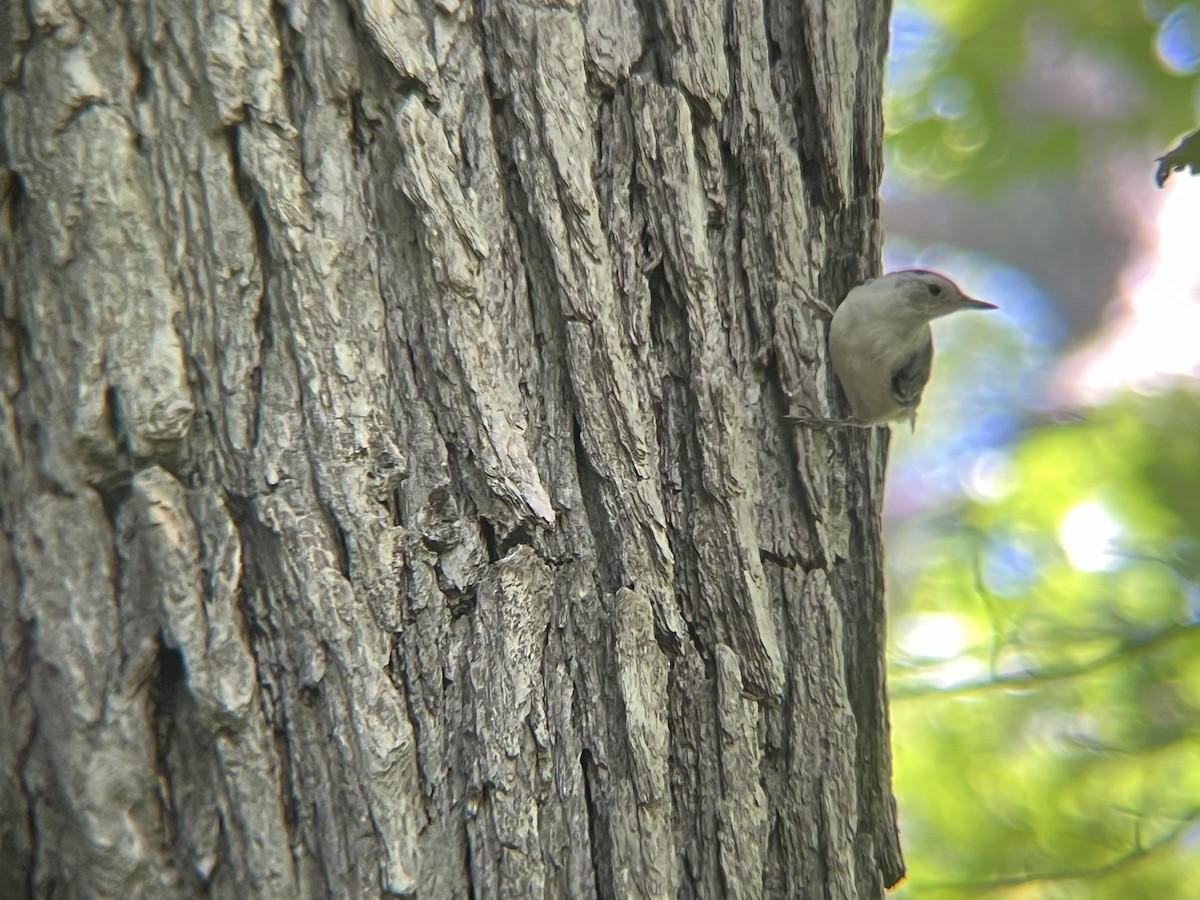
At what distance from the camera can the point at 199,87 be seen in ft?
3.58

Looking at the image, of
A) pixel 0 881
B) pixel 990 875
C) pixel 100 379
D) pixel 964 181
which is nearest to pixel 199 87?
pixel 100 379

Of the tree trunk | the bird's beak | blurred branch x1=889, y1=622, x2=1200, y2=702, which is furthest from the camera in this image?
the bird's beak

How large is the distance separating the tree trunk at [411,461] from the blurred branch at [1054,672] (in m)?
0.81

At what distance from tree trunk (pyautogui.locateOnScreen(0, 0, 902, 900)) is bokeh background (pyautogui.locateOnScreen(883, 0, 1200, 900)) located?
848 mm

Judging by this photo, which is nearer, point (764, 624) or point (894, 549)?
point (764, 624)

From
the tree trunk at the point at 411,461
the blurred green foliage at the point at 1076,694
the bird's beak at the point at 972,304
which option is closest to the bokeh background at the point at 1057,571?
the blurred green foliage at the point at 1076,694

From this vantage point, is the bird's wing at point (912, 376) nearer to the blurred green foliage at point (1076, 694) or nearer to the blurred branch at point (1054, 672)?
the blurred green foliage at point (1076, 694)

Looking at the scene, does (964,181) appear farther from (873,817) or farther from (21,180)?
(21,180)

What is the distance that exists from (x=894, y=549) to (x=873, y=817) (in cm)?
201

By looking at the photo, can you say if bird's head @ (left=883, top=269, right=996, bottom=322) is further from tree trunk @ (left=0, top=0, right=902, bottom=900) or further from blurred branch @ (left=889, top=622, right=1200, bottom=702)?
blurred branch @ (left=889, top=622, right=1200, bottom=702)

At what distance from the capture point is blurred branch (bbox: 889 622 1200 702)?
1.83m

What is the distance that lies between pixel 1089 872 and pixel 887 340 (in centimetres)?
116

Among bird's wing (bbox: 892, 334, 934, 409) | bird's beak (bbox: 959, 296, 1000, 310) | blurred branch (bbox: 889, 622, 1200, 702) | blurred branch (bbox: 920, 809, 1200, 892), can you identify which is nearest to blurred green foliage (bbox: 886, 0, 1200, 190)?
bird's beak (bbox: 959, 296, 1000, 310)

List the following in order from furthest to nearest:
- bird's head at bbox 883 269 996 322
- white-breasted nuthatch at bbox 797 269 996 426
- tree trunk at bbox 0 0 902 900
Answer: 1. bird's head at bbox 883 269 996 322
2. white-breasted nuthatch at bbox 797 269 996 426
3. tree trunk at bbox 0 0 902 900
